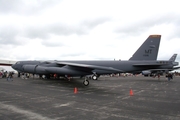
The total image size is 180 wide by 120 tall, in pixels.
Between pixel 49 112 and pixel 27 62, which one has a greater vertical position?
pixel 27 62

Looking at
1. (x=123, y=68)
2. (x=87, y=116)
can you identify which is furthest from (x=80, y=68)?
(x=87, y=116)

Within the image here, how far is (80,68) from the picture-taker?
57.4 ft

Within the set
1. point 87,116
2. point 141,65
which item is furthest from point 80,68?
point 87,116

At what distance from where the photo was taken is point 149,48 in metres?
23.5

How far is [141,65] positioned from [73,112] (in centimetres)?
1771

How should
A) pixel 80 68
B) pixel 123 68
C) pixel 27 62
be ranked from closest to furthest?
pixel 80 68, pixel 123 68, pixel 27 62

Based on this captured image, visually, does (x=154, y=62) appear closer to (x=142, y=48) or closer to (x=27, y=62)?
(x=142, y=48)

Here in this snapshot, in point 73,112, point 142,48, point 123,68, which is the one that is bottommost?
point 73,112

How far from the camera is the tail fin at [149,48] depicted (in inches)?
928

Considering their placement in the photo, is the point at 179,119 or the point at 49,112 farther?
the point at 49,112

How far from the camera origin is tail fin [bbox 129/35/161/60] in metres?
23.6

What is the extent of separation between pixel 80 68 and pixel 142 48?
1086 cm

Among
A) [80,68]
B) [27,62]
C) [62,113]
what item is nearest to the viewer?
[62,113]

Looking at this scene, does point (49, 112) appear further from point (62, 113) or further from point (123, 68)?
point (123, 68)
